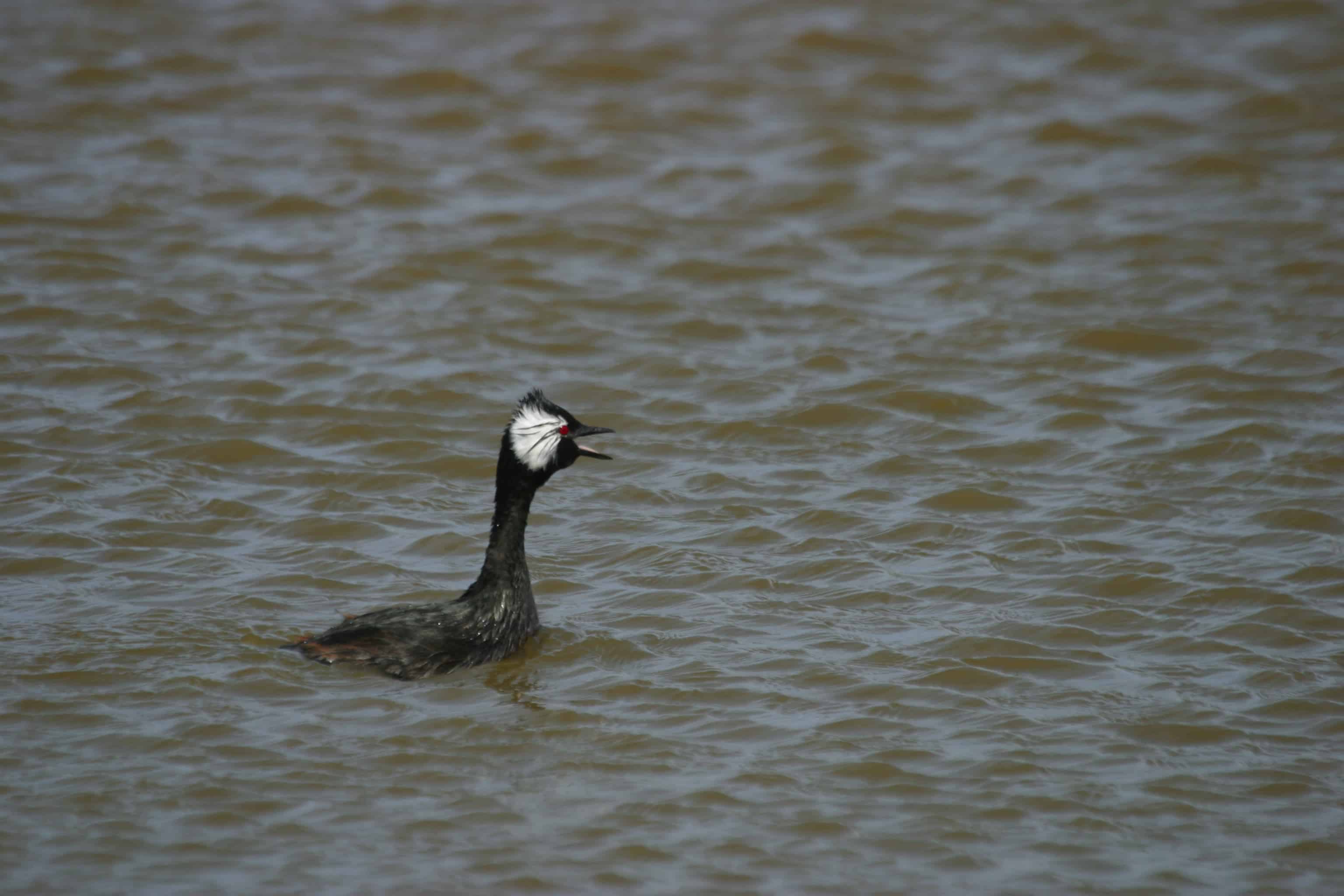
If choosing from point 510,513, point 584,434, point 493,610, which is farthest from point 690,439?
point 493,610

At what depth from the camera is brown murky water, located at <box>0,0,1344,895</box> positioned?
21.6 ft

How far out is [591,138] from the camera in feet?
49.5

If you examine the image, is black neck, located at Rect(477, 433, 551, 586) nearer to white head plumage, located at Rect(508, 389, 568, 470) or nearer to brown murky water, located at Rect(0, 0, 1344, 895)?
white head plumage, located at Rect(508, 389, 568, 470)

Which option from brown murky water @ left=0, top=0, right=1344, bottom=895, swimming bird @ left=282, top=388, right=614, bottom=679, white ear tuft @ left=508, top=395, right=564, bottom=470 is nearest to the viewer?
brown murky water @ left=0, top=0, right=1344, bottom=895

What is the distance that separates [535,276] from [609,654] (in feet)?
18.2

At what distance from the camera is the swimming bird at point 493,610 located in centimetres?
763

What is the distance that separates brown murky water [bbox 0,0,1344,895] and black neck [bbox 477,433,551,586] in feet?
1.48

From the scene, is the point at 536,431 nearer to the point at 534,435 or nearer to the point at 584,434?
the point at 534,435

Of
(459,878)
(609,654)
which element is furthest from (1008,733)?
(459,878)

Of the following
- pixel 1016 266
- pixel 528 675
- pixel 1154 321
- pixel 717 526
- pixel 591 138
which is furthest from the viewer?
pixel 591 138

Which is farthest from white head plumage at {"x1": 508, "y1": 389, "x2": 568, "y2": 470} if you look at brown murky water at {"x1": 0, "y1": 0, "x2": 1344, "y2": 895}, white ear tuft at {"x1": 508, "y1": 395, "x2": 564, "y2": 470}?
brown murky water at {"x1": 0, "y1": 0, "x2": 1344, "y2": 895}

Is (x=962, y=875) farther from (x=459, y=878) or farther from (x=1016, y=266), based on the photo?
(x=1016, y=266)

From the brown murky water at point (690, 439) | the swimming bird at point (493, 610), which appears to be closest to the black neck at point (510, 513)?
the swimming bird at point (493, 610)

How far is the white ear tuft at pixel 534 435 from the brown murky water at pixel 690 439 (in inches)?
36.5
